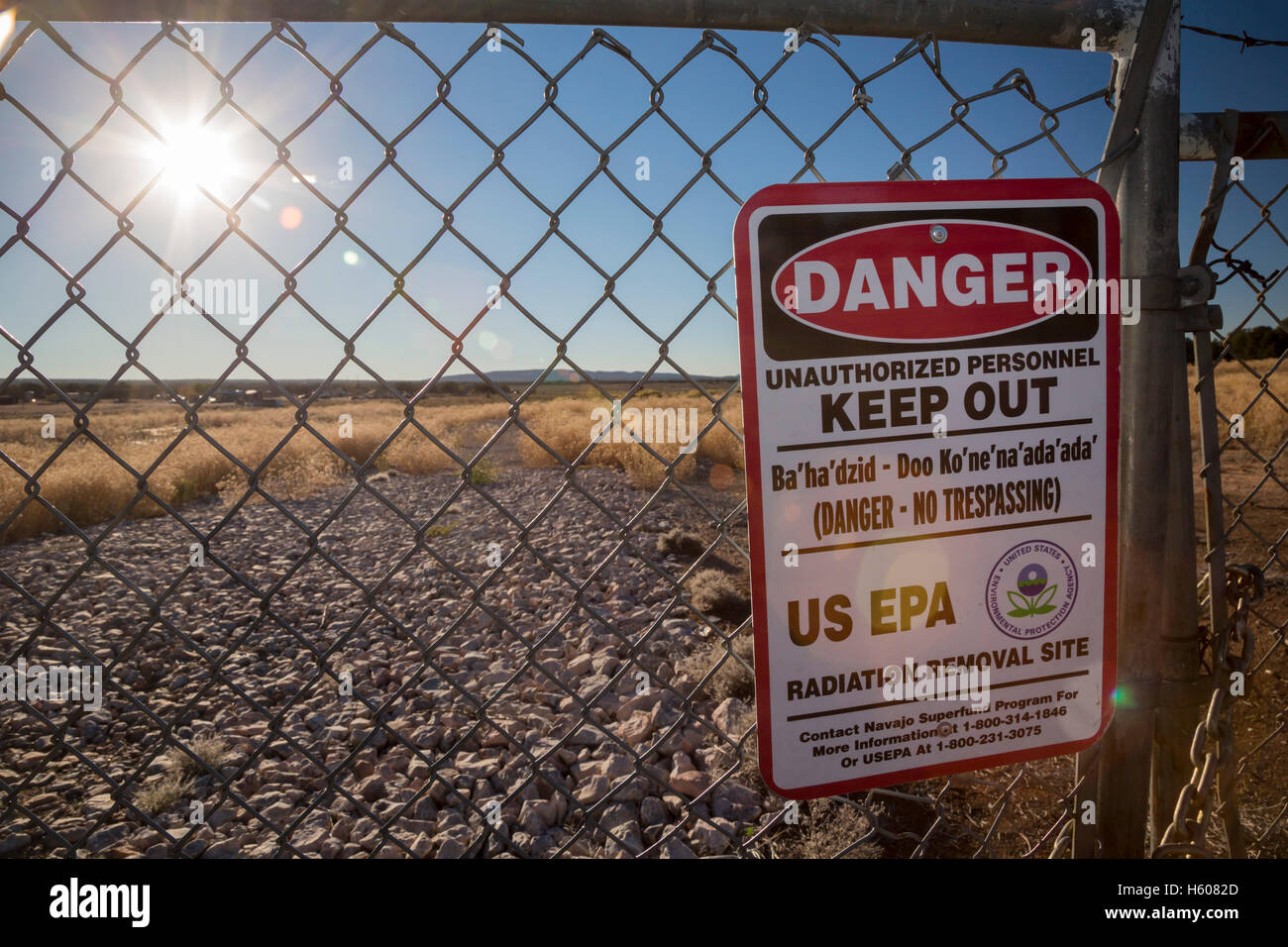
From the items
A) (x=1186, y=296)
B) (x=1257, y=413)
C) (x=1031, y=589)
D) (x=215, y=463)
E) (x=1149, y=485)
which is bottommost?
(x=1031, y=589)

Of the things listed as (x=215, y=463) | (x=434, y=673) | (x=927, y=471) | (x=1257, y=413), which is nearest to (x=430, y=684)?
(x=434, y=673)

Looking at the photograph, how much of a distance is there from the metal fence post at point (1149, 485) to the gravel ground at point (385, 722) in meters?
0.97

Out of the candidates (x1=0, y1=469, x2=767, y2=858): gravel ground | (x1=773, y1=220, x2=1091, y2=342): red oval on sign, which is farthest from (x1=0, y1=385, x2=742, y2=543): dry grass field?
(x1=773, y1=220, x2=1091, y2=342): red oval on sign

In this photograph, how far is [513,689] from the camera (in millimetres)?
4137

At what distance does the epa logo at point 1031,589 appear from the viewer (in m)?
1.33

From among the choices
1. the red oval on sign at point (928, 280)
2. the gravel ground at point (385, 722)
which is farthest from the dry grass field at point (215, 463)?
the red oval on sign at point (928, 280)

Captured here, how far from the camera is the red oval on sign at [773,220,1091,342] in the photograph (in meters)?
1.23

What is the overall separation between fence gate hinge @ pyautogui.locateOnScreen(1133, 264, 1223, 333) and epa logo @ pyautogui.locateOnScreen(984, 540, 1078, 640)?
590 mm

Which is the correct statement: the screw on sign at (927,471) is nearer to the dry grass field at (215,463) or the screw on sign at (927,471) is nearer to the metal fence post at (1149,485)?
the metal fence post at (1149,485)

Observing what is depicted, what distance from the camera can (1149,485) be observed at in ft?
4.52

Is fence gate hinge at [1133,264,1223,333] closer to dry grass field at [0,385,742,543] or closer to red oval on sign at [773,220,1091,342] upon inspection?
red oval on sign at [773,220,1091,342]

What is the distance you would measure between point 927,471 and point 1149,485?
1.86 feet

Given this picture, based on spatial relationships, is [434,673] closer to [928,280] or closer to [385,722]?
[385,722]
